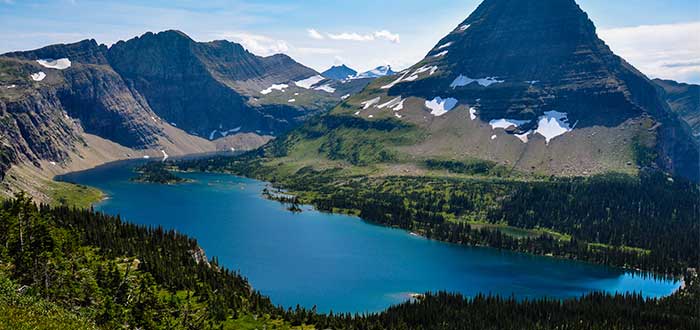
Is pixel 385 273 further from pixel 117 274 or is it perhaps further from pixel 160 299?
pixel 117 274

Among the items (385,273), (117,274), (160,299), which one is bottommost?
(385,273)

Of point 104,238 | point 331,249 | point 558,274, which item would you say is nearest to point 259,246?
point 331,249

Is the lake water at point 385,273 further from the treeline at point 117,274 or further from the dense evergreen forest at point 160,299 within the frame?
the treeline at point 117,274

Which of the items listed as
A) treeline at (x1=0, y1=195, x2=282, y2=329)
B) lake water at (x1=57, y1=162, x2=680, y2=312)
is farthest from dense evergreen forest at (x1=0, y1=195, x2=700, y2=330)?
lake water at (x1=57, y1=162, x2=680, y2=312)

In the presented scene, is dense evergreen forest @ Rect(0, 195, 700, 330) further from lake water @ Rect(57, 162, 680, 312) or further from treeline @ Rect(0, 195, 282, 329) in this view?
lake water @ Rect(57, 162, 680, 312)

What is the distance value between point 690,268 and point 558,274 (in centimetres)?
4710

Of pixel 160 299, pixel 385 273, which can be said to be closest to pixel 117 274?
pixel 160 299

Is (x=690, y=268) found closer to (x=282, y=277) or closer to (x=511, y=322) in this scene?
(x=511, y=322)

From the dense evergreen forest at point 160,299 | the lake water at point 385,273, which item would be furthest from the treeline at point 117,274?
the lake water at point 385,273

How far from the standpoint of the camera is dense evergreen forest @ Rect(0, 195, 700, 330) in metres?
67.4

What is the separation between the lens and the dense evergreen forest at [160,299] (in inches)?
2655

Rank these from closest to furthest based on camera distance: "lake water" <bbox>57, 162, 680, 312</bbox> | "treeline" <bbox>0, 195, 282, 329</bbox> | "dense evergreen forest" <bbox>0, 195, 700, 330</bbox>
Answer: "dense evergreen forest" <bbox>0, 195, 700, 330</bbox>
"treeline" <bbox>0, 195, 282, 329</bbox>
"lake water" <bbox>57, 162, 680, 312</bbox>

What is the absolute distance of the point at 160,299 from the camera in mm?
89312

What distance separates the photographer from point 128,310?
71.9 m
